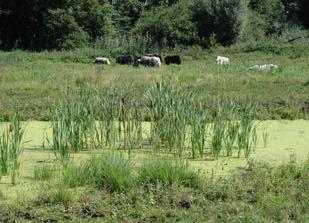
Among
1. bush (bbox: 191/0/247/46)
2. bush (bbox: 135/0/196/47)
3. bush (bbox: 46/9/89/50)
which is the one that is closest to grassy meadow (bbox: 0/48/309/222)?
bush (bbox: 191/0/247/46)

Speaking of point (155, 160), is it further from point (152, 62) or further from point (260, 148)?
point (152, 62)

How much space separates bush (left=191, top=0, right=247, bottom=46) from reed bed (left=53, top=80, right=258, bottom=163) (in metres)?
17.6

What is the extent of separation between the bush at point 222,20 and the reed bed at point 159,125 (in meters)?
17.6

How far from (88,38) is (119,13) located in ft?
12.1

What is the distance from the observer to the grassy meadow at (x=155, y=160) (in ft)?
16.2

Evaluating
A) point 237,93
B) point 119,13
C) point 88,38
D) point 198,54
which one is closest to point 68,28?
point 88,38

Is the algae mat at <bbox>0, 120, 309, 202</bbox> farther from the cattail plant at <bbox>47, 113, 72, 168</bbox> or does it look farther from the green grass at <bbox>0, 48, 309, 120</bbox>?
the green grass at <bbox>0, 48, 309, 120</bbox>

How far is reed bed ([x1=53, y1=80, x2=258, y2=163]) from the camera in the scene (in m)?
7.05

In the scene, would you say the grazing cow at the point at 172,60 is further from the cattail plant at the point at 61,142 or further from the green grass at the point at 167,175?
the green grass at the point at 167,175

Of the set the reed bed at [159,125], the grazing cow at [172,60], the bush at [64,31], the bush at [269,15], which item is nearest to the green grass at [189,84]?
the grazing cow at [172,60]

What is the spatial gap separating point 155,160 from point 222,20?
20.5 metres

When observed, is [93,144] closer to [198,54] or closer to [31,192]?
[31,192]

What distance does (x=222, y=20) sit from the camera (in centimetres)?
2589

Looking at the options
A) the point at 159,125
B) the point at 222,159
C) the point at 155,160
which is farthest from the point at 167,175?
the point at 159,125
